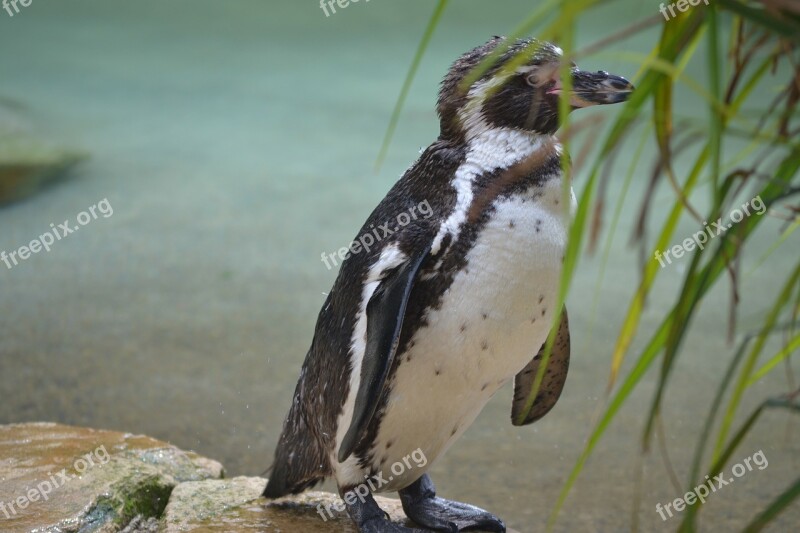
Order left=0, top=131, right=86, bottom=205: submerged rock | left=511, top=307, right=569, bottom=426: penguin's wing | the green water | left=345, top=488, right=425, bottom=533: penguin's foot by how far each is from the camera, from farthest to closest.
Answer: left=0, top=131, right=86, bottom=205: submerged rock → the green water → left=511, top=307, right=569, bottom=426: penguin's wing → left=345, top=488, right=425, bottom=533: penguin's foot

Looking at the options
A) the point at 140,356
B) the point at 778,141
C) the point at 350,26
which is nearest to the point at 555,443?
the point at 140,356

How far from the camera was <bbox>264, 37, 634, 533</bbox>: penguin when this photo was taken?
144cm

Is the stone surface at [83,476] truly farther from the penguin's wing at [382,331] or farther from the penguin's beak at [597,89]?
the penguin's beak at [597,89]

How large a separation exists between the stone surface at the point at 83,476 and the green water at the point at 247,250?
22.7 inches

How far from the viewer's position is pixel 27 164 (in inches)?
208

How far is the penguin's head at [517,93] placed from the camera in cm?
143

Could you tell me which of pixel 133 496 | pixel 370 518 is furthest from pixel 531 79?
pixel 133 496

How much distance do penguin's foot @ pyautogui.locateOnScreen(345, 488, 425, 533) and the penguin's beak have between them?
0.81 m

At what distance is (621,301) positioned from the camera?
3.94 m

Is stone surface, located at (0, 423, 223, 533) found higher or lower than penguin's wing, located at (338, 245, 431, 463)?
lower

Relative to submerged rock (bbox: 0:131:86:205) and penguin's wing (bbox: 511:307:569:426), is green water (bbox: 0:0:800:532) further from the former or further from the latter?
penguin's wing (bbox: 511:307:569:426)

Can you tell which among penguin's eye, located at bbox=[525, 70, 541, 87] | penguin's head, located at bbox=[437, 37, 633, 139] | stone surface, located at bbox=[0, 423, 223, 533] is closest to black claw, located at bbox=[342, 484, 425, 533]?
stone surface, located at bbox=[0, 423, 223, 533]

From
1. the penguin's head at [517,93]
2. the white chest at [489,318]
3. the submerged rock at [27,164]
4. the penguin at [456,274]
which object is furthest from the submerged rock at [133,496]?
the submerged rock at [27,164]

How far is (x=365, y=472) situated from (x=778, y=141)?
42.9 inches
